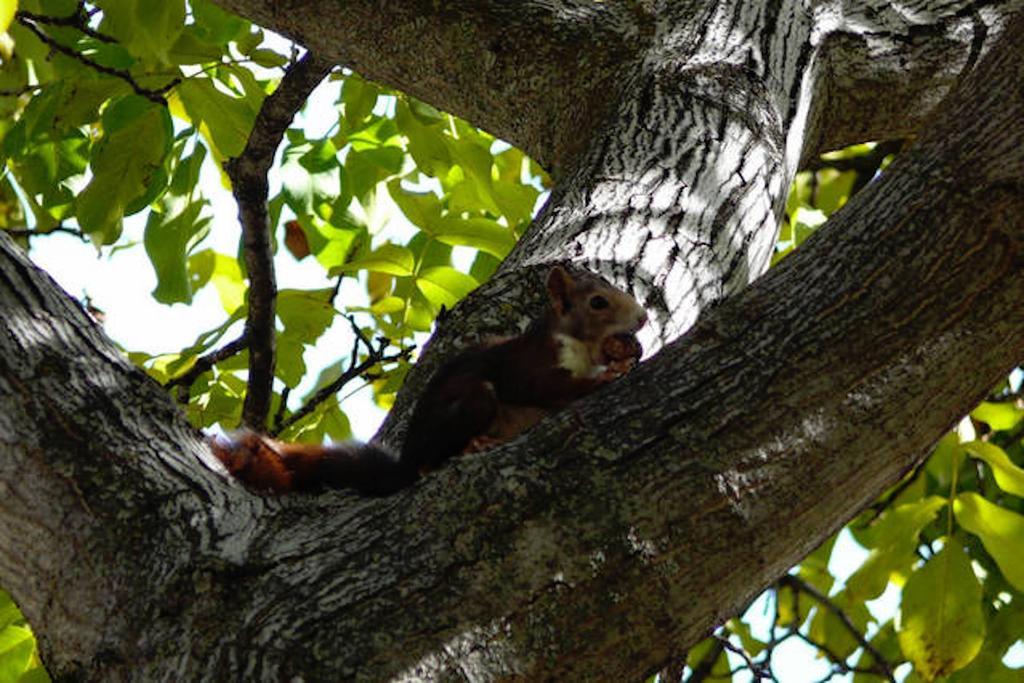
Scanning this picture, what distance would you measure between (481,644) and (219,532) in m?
0.45

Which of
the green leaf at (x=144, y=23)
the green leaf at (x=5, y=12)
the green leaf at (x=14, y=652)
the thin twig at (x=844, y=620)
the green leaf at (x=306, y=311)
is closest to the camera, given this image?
the green leaf at (x=5, y=12)

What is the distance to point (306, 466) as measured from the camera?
2604 millimetres

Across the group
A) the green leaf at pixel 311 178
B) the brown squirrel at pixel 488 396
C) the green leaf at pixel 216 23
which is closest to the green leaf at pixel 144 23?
the green leaf at pixel 216 23

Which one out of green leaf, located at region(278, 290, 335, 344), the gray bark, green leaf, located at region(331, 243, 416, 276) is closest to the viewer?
the gray bark

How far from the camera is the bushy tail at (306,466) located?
2.53 meters

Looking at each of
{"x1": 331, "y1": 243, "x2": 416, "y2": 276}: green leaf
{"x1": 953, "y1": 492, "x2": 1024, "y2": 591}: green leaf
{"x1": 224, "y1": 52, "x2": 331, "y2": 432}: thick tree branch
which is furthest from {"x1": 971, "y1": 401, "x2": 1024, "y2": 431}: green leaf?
{"x1": 224, "y1": 52, "x2": 331, "y2": 432}: thick tree branch

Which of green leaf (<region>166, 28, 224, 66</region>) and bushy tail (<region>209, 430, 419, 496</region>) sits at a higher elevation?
green leaf (<region>166, 28, 224, 66</region>)

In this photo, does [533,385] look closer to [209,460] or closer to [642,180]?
[642,180]

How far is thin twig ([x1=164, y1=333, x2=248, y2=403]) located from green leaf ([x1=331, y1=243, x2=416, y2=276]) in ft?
1.07

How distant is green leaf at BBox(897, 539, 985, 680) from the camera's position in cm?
343

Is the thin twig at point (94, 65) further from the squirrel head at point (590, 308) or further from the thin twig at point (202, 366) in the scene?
the squirrel head at point (590, 308)

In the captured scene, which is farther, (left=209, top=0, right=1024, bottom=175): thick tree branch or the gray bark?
(left=209, top=0, right=1024, bottom=175): thick tree branch

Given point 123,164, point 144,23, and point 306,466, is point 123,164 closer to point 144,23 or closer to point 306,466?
point 144,23

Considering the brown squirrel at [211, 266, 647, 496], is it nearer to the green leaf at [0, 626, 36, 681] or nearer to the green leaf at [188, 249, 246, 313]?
the green leaf at [0, 626, 36, 681]
